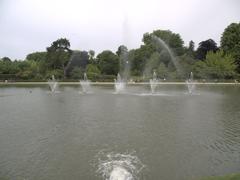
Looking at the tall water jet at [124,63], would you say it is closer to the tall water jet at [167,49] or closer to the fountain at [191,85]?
the tall water jet at [167,49]

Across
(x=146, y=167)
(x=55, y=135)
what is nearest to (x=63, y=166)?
(x=146, y=167)

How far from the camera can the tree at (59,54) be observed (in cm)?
7075

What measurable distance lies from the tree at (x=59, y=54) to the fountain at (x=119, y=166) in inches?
2430

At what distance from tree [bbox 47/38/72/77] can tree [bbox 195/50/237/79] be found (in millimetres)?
30913

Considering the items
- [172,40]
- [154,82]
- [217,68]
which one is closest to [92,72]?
[154,82]

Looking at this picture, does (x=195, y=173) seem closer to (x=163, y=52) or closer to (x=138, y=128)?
(x=138, y=128)

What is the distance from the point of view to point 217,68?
6331cm

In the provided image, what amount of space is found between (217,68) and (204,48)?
779 inches

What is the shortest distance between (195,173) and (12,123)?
1103 centimetres

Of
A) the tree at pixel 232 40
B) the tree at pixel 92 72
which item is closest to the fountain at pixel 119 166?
the tree at pixel 92 72

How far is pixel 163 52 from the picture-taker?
71.8 metres

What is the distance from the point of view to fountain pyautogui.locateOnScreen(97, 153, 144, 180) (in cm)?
855

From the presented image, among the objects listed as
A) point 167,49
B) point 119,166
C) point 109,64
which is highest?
point 167,49

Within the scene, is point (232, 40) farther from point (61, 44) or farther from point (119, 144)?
point (119, 144)
